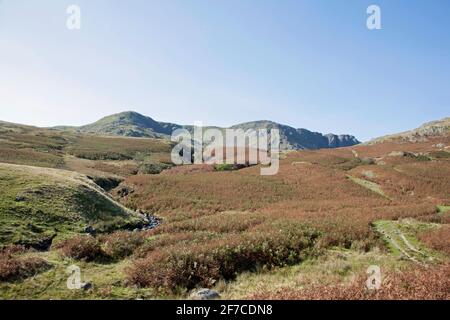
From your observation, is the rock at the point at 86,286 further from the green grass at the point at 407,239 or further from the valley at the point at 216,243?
the green grass at the point at 407,239

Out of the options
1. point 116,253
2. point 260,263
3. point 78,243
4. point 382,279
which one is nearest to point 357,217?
point 260,263

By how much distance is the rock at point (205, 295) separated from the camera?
10808 millimetres

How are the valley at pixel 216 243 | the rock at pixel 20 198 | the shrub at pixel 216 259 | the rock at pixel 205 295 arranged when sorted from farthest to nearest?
1. the rock at pixel 20 198
2. the shrub at pixel 216 259
3. the valley at pixel 216 243
4. the rock at pixel 205 295

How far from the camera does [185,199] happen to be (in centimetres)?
3334

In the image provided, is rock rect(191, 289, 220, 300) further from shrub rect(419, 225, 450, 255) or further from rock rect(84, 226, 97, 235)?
shrub rect(419, 225, 450, 255)

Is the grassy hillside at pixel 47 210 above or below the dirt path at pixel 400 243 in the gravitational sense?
above

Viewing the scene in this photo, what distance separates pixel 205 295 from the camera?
430 inches

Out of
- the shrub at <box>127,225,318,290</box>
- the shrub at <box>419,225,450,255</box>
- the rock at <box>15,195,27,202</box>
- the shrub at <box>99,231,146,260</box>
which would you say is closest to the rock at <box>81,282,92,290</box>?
the shrub at <box>127,225,318,290</box>

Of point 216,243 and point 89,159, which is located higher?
point 89,159

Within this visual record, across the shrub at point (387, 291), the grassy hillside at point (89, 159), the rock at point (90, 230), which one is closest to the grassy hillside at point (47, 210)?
the rock at point (90, 230)

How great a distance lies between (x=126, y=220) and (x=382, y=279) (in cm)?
1779

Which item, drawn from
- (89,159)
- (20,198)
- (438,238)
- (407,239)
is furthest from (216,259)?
(89,159)

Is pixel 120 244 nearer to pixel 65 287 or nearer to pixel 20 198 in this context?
pixel 65 287
